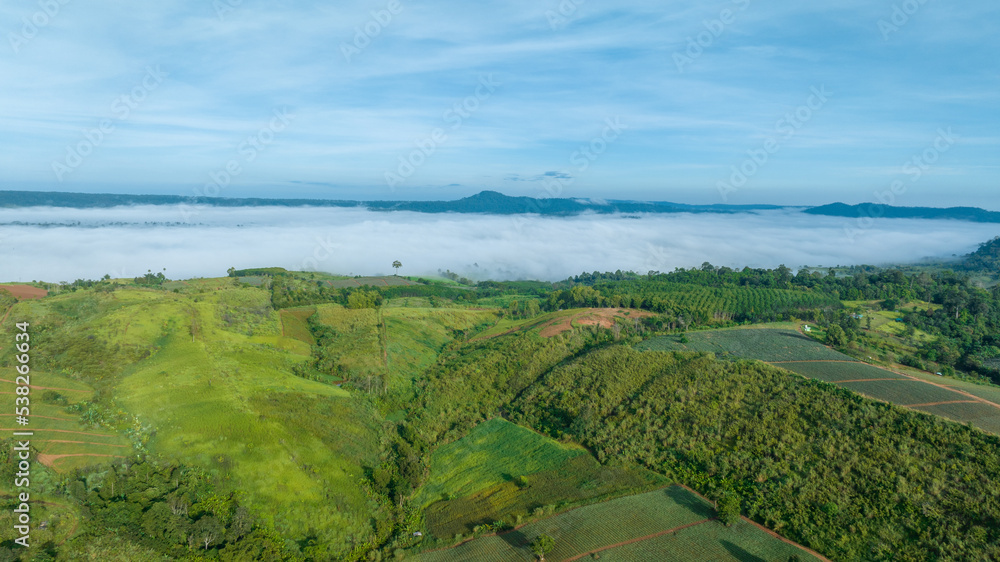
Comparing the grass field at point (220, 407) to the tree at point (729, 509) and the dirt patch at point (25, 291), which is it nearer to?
the dirt patch at point (25, 291)

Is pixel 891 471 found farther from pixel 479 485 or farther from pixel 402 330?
pixel 402 330

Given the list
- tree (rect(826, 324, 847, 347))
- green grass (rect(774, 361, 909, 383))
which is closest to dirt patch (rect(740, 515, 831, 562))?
green grass (rect(774, 361, 909, 383))

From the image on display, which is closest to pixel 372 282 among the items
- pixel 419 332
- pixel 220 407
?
pixel 419 332

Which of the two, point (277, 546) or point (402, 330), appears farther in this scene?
point (402, 330)

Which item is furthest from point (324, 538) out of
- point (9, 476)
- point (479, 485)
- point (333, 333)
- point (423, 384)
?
point (333, 333)

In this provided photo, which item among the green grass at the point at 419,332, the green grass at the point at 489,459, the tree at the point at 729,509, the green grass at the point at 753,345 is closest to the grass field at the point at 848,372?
the green grass at the point at 753,345

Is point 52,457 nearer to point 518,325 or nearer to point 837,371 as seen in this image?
point 518,325
